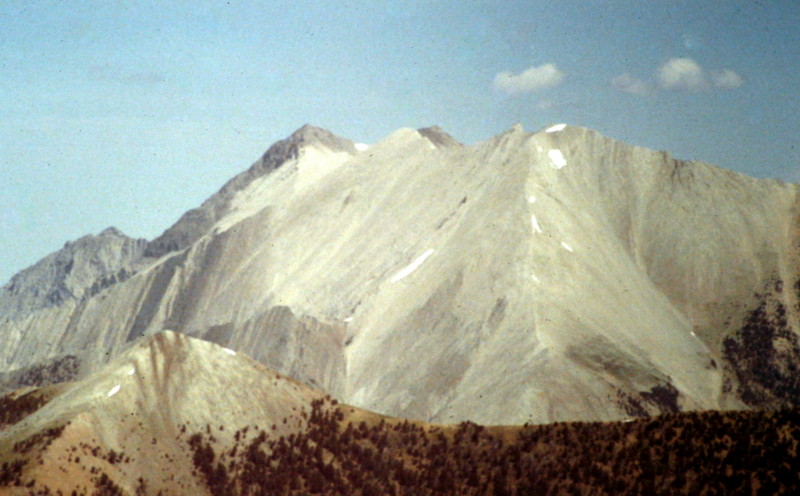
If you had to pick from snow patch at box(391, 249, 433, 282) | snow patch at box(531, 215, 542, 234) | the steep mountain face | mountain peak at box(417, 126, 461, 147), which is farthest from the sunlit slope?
the steep mountain face

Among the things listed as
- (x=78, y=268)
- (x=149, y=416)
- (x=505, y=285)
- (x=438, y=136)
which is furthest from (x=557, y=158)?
(x=78, y=268)

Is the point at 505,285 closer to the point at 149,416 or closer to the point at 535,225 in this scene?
the point at 535,225

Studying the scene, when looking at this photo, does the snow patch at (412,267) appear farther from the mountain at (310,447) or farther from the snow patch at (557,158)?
the mountain at (310,447)

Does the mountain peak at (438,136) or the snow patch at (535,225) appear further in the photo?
the mountain peak at (438,136)

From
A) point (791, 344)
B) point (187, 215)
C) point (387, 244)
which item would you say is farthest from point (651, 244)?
point (187, 215)

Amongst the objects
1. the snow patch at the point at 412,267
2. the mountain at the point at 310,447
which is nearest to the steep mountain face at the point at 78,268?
the snow patch at the point at 412,267

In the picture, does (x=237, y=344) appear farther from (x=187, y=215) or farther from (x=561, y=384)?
(x=187, y=215)
